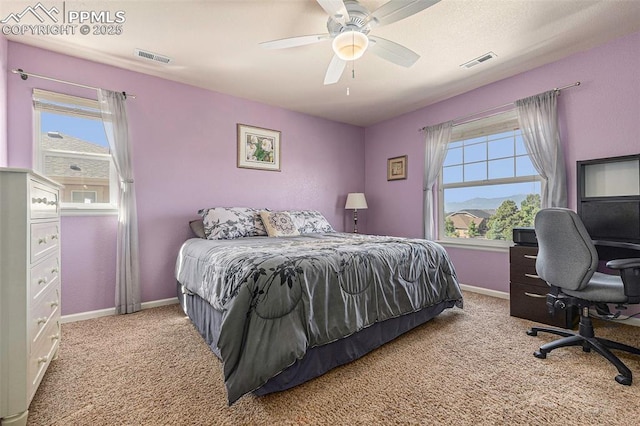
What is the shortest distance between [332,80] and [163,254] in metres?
2.55

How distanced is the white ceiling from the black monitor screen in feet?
4.79

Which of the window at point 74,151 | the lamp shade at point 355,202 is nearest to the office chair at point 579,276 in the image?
the lamp shade at point 355,202

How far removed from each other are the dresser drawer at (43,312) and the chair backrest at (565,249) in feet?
9.63

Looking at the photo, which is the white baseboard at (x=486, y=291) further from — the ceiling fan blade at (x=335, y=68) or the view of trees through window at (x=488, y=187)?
the ceiling fan blade at (x=335, y=68)

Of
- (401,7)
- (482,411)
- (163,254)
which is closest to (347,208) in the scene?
(163,254)

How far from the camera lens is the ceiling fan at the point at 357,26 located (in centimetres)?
176

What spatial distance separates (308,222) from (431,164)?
188cm

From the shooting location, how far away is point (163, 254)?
3150 millimetres

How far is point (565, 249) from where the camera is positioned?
71.7 inches

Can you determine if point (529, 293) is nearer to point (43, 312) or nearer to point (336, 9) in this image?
point (336, 9)

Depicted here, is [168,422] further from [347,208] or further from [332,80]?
[347,208]

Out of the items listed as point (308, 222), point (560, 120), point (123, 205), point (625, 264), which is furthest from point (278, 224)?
point (560, 120)

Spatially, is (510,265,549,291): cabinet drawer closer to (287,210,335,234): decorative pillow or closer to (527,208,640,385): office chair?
(527,208,640,385): office chair

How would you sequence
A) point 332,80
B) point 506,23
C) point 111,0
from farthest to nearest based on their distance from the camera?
point 332,80 < point 506,23 < point 111,0
